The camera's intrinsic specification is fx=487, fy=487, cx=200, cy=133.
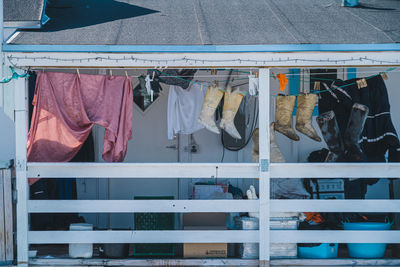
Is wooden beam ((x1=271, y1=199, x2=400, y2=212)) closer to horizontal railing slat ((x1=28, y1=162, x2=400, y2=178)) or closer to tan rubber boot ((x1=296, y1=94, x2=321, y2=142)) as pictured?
horizontal railing slat ((x1=28, y1=162, x2=400, y2=178))

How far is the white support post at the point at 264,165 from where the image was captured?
5594 millimetres

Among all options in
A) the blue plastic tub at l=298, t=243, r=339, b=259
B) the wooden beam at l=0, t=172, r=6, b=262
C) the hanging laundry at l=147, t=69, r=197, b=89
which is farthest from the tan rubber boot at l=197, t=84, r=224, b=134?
the wooden beam at l=0, t=172, r=6, b=262

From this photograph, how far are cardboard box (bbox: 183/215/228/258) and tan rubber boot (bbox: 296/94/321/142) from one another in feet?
5.15

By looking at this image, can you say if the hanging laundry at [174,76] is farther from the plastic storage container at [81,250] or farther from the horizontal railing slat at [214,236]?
the plastic storage container at [81,250]

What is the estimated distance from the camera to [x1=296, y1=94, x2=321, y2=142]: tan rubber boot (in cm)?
633

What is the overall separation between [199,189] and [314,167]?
1.88 m

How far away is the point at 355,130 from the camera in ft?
20.5

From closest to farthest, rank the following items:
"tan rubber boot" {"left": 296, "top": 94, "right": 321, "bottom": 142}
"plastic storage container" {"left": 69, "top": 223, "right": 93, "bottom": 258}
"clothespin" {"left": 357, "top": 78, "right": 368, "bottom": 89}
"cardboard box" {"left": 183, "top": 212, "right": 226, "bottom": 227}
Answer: "plastic storage container" {"left": 69, "top": 223, "right": 93, "bottom": 258} < "clothespin" {"left": 357, "top": 78, "right": 368, "bottom": 89} < "tan rubber boot" {"left": 296, "top": 94, "right": 321, "bottom": 142} < "cardboard box" {"left": 183, "top": 212, "right": 226, "bottom": 227}

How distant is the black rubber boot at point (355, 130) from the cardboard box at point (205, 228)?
186 centimetres

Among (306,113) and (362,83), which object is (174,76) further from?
(362,83)

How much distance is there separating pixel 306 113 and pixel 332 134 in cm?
46

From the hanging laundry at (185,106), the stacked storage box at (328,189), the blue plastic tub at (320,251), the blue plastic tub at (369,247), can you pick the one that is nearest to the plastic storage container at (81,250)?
the hanging laundry at (185,106)

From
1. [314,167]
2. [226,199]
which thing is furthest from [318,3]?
[226,199]

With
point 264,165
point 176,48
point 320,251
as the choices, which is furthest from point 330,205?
point 176,48
